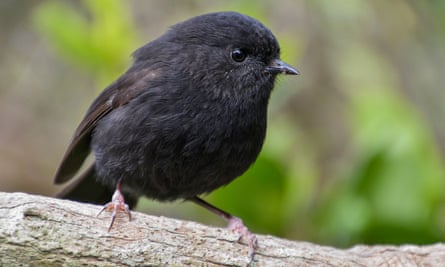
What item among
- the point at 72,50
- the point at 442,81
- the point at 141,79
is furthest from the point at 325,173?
the point at 141,79

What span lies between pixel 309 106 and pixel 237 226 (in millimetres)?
3616

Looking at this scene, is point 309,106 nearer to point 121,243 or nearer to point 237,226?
point 237,226

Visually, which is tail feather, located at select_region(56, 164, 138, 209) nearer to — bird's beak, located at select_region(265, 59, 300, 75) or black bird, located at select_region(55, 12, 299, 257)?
black bird, located at select_region(55, 12, 299, 257)

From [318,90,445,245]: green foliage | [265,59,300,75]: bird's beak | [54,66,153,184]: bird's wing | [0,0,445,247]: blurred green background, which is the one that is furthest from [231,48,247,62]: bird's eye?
[318,90,445,245]: green foliage

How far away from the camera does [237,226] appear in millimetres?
4379

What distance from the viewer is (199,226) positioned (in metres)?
3.94

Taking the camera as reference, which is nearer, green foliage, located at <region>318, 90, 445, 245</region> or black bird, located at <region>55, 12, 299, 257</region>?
black bird, located at <region>55, 12, 299, 257</region>

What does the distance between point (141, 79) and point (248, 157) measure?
728mm

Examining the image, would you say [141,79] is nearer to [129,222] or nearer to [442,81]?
[129,222]

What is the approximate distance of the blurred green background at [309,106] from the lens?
198 inches

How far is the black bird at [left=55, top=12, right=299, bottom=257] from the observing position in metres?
4.10

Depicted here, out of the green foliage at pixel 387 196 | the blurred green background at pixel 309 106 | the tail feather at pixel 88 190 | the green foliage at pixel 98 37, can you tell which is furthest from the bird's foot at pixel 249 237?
the green foliage at pixel 98 37

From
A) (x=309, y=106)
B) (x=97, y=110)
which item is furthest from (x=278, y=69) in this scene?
(x=309, y=106)

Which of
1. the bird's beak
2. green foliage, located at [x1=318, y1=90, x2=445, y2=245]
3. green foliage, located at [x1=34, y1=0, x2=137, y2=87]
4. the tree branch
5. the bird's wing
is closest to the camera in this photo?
the tree branch
